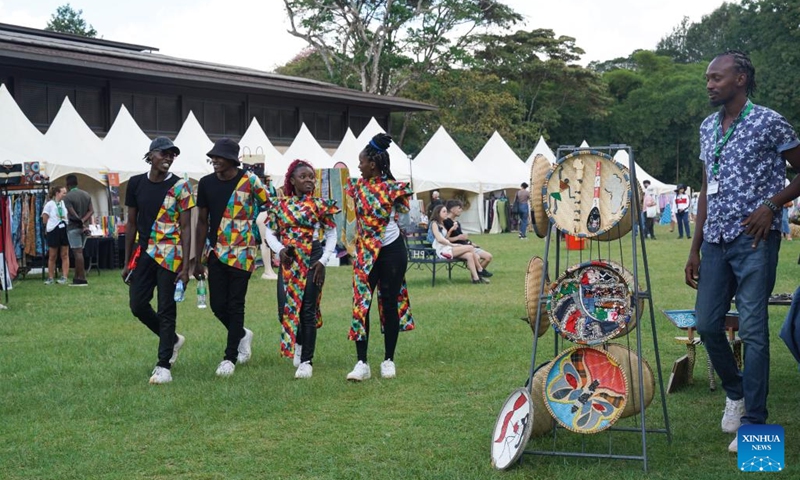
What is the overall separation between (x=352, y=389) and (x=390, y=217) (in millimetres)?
1364

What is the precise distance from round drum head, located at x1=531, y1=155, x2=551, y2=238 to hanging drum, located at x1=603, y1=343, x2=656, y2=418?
0.76 metres

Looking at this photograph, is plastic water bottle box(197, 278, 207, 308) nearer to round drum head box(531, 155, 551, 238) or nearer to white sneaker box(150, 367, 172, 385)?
white sneaker box(150, 367, 172, 385)

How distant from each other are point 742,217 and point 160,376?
15.3 feet

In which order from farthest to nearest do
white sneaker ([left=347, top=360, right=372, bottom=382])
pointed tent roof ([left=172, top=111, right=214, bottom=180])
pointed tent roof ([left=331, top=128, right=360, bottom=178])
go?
pointed tent roof ([left=331, top=128, right=360, bottom=178]) < pointed tent roof ([left=172, top=111, right=214, bottom=180]) < white sneaker ([left=347, top=360, right=372, bottom=382])

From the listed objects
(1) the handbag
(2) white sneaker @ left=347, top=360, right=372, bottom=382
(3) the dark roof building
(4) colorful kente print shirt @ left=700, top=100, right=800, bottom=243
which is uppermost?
(3) the dark roof building

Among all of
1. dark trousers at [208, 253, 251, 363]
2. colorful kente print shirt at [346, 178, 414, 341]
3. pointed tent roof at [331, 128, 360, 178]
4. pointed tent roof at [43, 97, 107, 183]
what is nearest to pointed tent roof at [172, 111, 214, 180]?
pointed tent roof at [43, 97, 107, 183]

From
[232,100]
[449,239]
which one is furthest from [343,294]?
[232,100]

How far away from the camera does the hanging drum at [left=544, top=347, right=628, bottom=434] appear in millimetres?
5293

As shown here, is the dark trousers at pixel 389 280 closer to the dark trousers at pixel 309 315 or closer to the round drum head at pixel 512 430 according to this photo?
the dark trousers at pixel 309 315

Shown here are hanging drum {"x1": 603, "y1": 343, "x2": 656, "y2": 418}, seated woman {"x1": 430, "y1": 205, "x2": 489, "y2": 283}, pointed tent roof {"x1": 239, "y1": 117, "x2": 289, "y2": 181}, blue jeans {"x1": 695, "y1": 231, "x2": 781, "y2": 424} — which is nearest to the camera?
blue jeans {"x1": 695, "y1": 231, "x2": 781, "y2": 424}

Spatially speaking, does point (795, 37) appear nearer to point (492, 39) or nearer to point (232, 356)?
point (492, 39)

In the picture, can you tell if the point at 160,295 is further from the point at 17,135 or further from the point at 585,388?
the point at 17,135

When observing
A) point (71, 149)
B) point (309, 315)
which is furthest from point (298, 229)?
point (71, 149)

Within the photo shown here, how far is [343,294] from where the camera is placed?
49.7 ft
